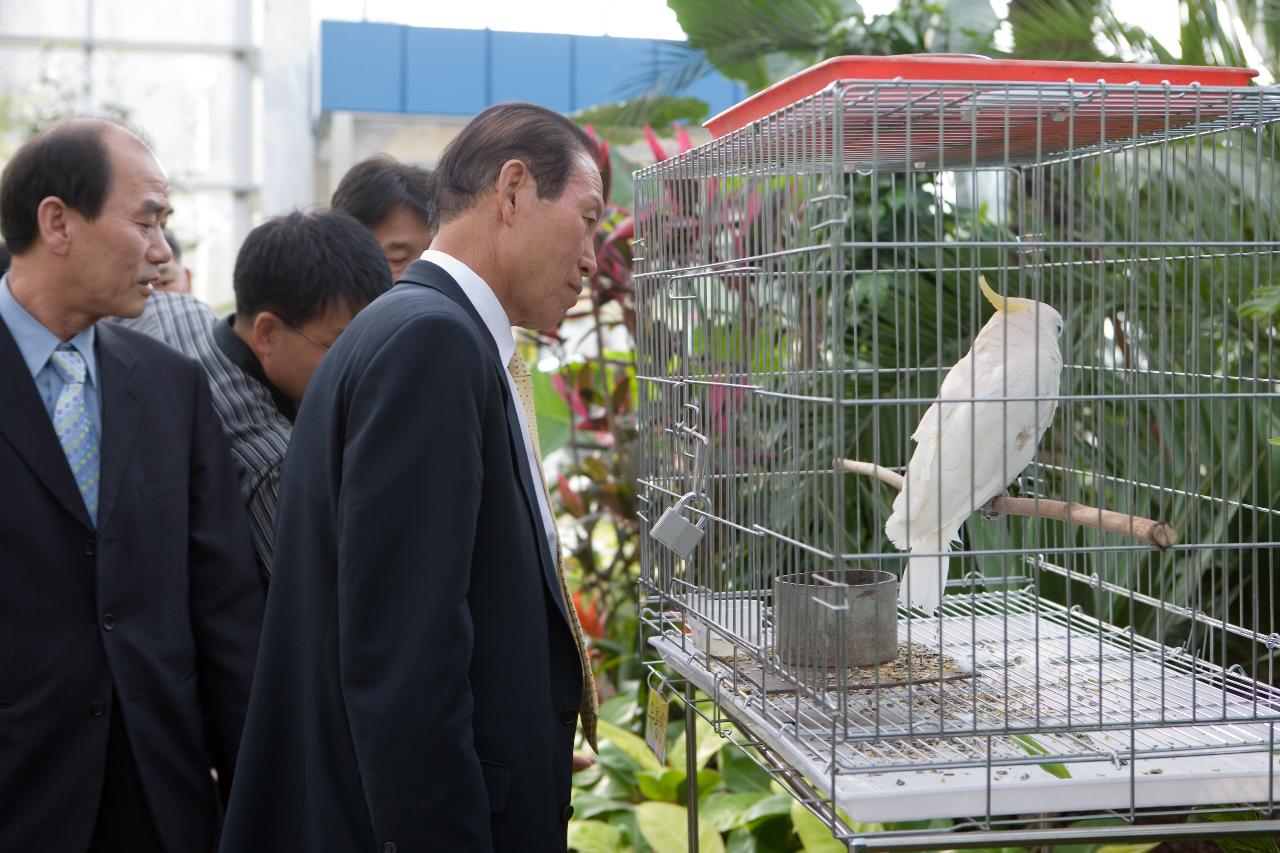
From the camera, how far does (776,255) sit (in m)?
1.28

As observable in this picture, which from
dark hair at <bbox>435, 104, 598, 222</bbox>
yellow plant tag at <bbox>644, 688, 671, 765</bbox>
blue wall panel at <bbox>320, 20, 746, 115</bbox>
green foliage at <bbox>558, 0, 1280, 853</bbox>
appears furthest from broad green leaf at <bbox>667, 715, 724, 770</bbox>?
blue wall panel at <bbox>320, 20, 746, 115</bbox>

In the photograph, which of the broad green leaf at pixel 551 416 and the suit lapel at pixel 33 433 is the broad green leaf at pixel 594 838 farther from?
the broad green leaf at pixel 551 416

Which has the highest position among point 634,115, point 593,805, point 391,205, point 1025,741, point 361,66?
point 361,66

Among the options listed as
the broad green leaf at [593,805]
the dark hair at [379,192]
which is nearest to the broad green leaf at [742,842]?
the broad green leaf at [593,805]

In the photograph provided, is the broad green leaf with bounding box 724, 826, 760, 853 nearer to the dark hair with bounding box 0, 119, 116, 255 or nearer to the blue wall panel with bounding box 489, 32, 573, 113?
the dark hair with bounding box 0, 119, 116, 255

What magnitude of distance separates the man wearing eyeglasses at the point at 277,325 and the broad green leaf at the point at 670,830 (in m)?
1.03

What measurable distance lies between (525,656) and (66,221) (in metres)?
0.99

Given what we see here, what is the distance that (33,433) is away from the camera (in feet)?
5.44

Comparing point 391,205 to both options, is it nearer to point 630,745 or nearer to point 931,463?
point 931,463

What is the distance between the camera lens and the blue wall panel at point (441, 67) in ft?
26.3

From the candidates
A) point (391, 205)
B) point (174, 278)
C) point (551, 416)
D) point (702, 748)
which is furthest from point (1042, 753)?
point (551, 416)

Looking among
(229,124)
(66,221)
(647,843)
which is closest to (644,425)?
(66,221)

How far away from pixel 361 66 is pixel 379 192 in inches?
240

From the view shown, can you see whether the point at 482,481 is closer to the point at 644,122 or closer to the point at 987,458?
the point at 987,458
